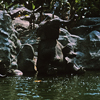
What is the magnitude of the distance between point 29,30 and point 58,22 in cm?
1202

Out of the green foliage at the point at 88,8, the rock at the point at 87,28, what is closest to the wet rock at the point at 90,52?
the rock at the point at 87,28

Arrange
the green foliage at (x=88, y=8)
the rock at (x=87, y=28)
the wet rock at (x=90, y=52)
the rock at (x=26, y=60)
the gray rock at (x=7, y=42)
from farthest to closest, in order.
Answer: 1. the green foliage at (x=88, y=8)
2. the rock at (x=87, y=28)
3. the wet rock at (x=90, y=52)
4. the rock at (x=26, y=60)
5. the gray rock at (x=7, y=42)

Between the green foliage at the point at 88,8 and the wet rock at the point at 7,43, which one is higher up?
the green foliage at the point at 88,8

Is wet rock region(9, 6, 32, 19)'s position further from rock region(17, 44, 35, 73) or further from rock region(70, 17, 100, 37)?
rock region(17, 44, 35, 73)

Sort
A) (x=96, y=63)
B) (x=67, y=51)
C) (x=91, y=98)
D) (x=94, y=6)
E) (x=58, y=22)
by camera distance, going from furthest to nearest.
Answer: (x=94, y=6) < (x=96, y=63) < (x=67, y=51) < (x=58, y=22) < (x=91, y=98)

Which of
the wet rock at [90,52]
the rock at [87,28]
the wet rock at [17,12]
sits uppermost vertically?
the wet rock at [17,12]

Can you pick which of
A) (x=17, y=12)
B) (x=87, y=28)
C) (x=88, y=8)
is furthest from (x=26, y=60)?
(x=17, y=12)

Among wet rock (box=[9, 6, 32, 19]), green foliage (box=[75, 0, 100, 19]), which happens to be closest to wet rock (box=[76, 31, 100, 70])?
green foliage (box=[75, 0, 100, 19])

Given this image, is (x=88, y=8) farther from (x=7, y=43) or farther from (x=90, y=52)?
(x=7, y=43)

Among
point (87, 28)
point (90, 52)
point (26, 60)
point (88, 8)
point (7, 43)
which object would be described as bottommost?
point (90, 52)

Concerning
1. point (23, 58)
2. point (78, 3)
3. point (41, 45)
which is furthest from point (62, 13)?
point (41, 45)

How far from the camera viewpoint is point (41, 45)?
32.1 ft

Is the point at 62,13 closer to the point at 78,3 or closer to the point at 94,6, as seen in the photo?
the point at 78,3

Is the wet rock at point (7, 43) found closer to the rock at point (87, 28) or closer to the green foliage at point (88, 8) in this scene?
the rock at point (87, 28)
